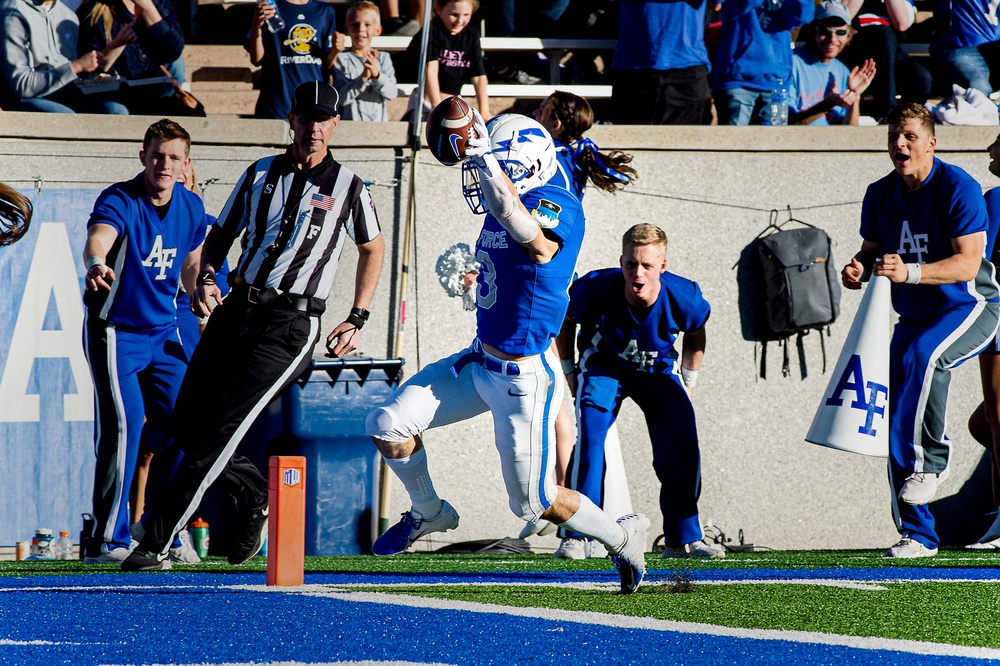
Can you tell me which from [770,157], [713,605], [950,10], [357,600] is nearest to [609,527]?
[713,605]

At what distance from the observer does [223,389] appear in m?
5.51

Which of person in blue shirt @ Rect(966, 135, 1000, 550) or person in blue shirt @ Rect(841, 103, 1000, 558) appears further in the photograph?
person in blue shirt @ Rect(966, 135, 1000, 550)

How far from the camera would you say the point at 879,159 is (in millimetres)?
9266

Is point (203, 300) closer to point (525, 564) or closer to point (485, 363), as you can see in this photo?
point (485, 363)

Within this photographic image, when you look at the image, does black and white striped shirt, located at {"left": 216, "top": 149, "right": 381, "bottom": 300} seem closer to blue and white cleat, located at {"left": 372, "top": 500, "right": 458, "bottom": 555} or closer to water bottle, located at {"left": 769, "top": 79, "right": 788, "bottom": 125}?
blue and white cleat, located at {"left": 372, "top": 500, "right": 458, "bottom": 555}

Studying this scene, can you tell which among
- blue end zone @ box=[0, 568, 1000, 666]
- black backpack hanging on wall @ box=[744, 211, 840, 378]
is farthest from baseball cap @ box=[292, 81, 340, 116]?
black backpack hanging on wall @ box=[744, 211, 840, 378]

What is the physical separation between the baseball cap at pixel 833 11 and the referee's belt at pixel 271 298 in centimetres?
593

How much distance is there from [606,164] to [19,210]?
3.47 meters

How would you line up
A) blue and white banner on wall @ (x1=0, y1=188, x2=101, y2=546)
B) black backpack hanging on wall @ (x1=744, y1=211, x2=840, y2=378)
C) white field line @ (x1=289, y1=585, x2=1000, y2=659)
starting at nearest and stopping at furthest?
white field line @ (x1=289, y1=585, x2=1000, y2=659) < blue and white banner on wall @ (x1=0, y1=188, x2=101, y2=546) < black backpack hanging on wall @ (x1=744, y1=211, x2=840, y2=378)

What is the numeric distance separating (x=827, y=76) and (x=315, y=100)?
5647mm

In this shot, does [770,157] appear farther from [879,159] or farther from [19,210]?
[19,210]

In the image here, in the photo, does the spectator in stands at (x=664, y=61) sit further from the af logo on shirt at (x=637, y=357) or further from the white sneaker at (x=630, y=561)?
the white sneaker at (x=630, y=561)

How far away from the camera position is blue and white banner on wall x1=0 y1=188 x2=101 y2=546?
8.06 metres

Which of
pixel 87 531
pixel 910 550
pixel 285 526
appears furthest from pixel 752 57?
pixel 285 526
